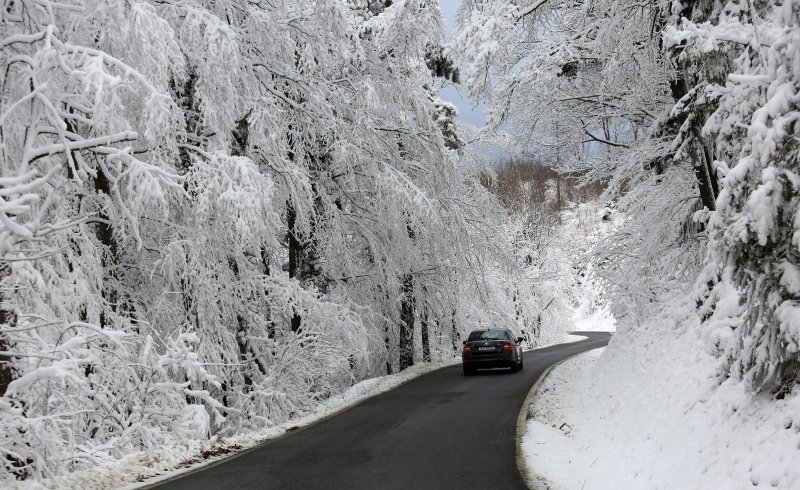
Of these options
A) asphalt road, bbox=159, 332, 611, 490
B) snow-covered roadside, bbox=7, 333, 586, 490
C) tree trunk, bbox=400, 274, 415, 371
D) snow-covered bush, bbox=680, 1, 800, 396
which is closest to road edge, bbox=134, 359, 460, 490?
snow-covered roadside, bbox=7, 333, 586, 490

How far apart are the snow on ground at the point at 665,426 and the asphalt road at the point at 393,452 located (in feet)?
1.98

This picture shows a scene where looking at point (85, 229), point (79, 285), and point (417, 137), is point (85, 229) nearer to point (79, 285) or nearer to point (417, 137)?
point (79, 285)

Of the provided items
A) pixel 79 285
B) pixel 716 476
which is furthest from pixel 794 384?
pixel 79 285

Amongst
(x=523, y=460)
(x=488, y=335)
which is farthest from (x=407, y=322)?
(x=523, y=460)

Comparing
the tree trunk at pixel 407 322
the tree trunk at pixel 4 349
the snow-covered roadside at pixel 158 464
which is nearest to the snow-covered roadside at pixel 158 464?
the snow-covered roadside at pixel 158 464

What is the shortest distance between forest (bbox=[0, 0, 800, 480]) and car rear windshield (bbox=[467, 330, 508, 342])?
167cm

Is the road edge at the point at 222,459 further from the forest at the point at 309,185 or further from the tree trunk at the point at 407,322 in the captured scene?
the tree trunk at the point at 407,322

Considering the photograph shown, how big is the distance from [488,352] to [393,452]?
41.4 ft

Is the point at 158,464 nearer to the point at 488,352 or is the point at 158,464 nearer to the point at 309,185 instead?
the point at 309,185

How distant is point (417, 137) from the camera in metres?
17.3

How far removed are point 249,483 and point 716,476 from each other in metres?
4.83

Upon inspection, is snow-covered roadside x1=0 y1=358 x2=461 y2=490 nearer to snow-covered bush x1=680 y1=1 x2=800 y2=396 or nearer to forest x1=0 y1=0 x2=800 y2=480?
forest x1=0 y1=0 x2=800 y2=480

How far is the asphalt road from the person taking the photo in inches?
289

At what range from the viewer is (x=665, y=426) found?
8.30 m
